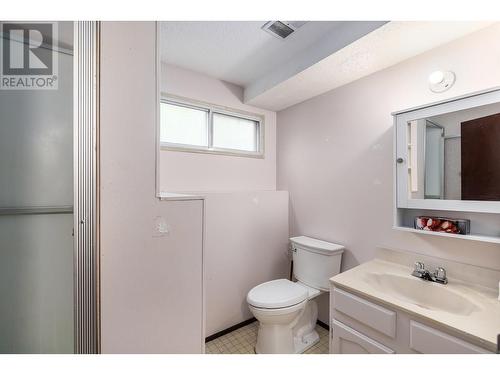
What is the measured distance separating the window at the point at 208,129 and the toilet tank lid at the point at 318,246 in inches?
38.3

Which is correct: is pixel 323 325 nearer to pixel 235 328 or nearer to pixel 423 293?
pixel 235 328

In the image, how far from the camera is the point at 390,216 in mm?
1632

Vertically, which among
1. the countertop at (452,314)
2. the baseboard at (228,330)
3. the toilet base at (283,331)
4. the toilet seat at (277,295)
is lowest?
the baseboard at (228,330)

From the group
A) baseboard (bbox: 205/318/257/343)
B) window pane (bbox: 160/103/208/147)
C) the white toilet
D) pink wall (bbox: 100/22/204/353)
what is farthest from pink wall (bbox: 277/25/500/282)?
pink wall (bbox: 100/22/204/353)

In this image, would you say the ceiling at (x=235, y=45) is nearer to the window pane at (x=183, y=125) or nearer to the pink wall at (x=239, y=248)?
the window pane at (x=183, y=125)

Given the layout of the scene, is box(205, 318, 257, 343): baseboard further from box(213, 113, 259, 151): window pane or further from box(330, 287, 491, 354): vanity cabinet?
box(213, 113, 259, 151): window pane

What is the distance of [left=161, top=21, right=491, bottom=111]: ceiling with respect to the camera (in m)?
1.27

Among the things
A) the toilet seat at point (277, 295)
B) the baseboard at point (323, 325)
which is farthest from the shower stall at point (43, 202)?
the baseboard at point (323, 325)

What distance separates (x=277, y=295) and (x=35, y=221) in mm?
1488
